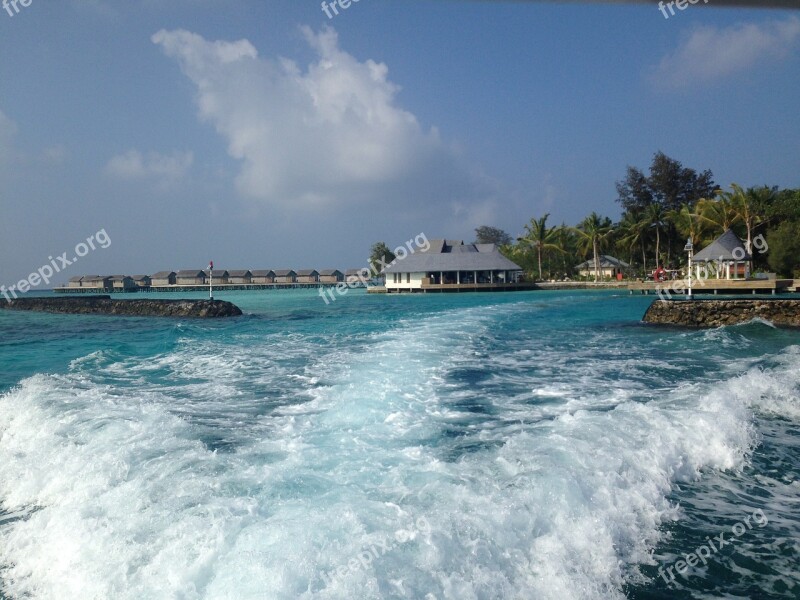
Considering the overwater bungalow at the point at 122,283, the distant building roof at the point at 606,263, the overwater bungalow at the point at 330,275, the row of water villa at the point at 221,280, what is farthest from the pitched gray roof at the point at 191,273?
the distant building roof at the point at 606,263

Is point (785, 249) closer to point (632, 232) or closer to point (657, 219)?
point (657, 219)

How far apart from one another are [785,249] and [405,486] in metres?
39.0

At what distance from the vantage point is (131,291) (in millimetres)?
96062

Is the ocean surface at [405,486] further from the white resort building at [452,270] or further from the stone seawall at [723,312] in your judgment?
the white resort building at [452,270]

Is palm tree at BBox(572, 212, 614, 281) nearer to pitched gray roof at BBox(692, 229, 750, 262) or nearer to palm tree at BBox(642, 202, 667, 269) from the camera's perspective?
palm tree at BBox(642, 202, 667, 269)

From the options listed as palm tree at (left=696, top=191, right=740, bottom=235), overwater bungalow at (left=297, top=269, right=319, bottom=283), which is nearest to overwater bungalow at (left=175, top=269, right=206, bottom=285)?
overwater bungalow at (left=297, top=269, right=319, bottom=283)

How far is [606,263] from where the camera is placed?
2405 inches

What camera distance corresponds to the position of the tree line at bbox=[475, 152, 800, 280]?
37.8 m

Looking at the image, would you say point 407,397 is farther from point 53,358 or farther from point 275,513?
point 53,358

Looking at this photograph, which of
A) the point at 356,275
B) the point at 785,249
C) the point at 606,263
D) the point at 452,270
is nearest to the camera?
the point at 785,249

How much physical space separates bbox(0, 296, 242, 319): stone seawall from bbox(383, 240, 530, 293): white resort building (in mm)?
26299

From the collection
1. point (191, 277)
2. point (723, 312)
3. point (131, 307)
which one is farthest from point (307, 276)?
point (723, 312)

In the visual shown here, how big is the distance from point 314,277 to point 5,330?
7830cm

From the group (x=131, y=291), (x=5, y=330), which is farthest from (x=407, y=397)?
(x=131, y=291)
